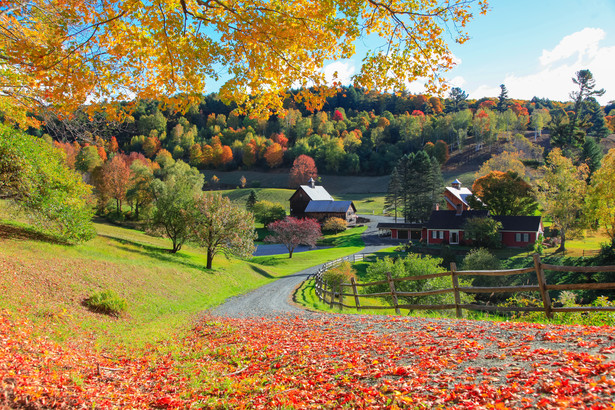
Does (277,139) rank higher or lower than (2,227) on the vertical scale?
higher

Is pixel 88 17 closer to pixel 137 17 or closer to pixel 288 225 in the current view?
pixel 137 17

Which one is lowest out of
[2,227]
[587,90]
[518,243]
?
[518,243]

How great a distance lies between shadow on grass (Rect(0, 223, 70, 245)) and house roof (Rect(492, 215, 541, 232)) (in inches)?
1843

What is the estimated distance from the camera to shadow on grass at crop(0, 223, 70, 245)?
57.6ft

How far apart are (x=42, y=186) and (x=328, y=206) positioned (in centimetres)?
5418

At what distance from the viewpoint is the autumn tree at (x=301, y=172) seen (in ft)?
338

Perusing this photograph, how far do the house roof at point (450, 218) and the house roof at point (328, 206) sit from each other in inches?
732

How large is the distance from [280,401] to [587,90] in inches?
4601

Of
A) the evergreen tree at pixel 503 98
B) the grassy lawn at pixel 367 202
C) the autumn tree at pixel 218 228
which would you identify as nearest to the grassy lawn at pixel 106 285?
the autumn tree at pixel 218 228

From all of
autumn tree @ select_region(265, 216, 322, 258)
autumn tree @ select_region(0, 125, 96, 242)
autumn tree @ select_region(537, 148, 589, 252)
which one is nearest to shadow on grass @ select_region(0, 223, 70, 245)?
autumn tree @ select_region(0, 125, 96, 242)

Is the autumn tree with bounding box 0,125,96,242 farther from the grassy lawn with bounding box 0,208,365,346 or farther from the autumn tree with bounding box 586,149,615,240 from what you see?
the autumn tree with bounding box 586,149,615,240

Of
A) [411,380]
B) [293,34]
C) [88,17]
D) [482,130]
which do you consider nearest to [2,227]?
[88,17]

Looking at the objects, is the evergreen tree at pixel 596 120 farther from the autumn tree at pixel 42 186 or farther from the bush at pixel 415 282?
the autumn tree at pixel 42 186

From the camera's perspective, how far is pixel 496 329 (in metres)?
6.50
